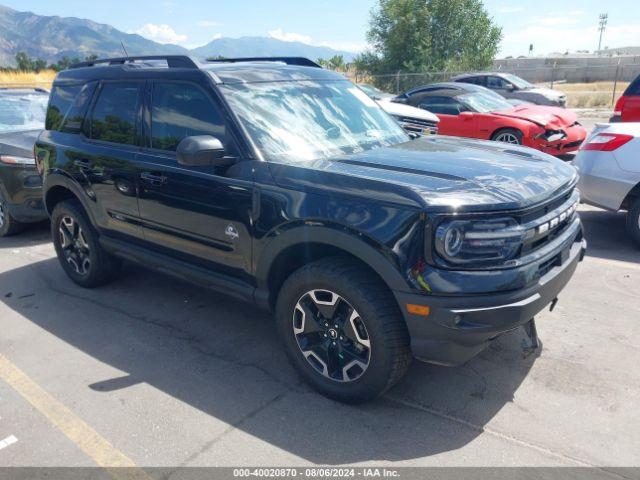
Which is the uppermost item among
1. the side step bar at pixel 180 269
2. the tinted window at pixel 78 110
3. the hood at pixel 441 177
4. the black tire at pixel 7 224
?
the tinted window at pixel 78 110

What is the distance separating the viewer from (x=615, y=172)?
5504 mm

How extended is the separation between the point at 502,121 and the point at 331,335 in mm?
7883

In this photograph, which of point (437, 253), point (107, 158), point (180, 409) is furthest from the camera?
point (107, 158)

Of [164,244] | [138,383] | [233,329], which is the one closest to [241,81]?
[164,244]

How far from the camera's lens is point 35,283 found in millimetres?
5363

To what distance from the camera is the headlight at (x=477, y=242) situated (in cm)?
262

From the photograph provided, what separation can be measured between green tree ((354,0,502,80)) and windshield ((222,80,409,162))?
29.3 metres

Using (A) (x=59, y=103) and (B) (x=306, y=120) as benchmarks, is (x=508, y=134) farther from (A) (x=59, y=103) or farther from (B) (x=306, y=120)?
(A) (x=59, y=103)

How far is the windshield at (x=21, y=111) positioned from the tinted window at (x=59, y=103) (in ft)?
9.18

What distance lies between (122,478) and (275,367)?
1.23 meters

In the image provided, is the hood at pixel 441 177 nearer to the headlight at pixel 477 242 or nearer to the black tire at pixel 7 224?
the headlight at pixel 477 242

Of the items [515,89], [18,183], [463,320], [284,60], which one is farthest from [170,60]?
[515,89]

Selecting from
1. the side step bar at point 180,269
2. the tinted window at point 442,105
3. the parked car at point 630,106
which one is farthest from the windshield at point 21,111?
the parked car at point 630,106

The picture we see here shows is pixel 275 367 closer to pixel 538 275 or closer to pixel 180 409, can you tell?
pixel 180 409
